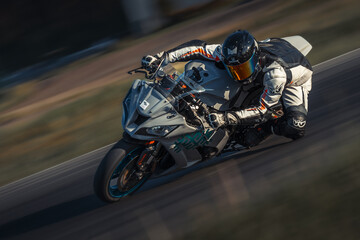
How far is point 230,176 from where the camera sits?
559cm

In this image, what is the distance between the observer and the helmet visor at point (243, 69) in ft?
17.3

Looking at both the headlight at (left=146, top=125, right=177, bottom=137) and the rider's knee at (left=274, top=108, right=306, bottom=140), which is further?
the rider's knee at (left=274, top=108, right=306, bottom=140)

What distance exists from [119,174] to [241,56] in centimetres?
205

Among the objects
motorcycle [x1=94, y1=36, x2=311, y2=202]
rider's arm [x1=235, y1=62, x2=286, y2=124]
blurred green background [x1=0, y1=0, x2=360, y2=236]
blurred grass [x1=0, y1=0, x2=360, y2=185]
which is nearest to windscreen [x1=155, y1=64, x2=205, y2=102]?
motorcycle [x1=94, y1=36, x2=311, y2=202]

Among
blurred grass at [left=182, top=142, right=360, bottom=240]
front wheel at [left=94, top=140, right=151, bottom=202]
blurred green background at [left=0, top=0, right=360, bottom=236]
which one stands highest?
front wheel at [left=94, top=140, right=151, bottom=202]

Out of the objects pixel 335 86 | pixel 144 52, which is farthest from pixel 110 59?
pixel 335 86

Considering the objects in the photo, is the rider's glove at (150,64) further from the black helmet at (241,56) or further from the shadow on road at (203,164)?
the shadow on road at (203,164)

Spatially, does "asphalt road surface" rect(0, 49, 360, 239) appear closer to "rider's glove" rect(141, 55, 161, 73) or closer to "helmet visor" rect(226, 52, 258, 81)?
"helmet visor" rect(226, 52, 258, 81)

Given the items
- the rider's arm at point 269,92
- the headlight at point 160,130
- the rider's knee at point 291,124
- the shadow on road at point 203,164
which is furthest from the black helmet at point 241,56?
the shadow on road at point 203,164

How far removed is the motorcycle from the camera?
16.1 ft

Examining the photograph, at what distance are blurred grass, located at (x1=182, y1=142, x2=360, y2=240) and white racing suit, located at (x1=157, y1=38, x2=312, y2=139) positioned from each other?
939mm

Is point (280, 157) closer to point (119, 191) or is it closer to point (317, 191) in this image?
point (317, 191)

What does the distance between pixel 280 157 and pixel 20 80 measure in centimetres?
1410

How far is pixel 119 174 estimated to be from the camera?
5125 millimetres
